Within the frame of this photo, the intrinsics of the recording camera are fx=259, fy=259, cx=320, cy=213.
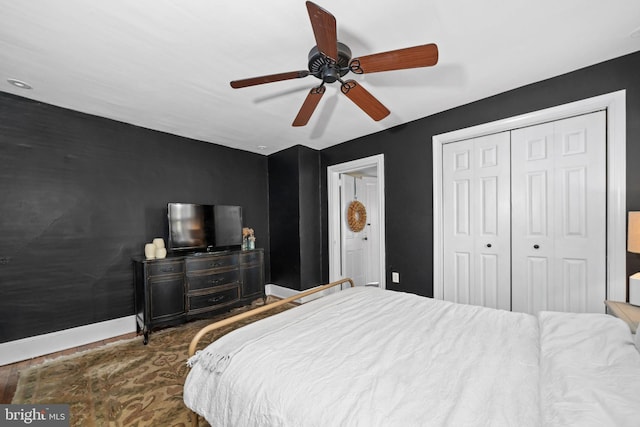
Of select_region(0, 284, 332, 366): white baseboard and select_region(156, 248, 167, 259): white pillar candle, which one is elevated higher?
select_region(156, 248, 167, 259): white pillar candle

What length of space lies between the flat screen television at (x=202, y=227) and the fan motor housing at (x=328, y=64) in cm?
248

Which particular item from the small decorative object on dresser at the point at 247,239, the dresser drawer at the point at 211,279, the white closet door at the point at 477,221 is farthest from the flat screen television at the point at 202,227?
the white closet door at the point at 477,221

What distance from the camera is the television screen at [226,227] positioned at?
11.5 ft

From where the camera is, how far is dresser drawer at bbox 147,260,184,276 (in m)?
2.77

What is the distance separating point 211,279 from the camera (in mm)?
3195

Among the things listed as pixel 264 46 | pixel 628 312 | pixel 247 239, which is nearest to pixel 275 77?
pixel 264 46

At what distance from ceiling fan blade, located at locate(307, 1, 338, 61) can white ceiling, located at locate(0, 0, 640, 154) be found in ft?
1.22

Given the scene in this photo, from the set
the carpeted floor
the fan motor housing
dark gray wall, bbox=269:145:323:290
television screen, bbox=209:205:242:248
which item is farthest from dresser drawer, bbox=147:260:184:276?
the fan motor housing

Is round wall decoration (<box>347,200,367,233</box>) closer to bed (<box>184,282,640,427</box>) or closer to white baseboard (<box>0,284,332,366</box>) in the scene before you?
bed (<box>184,282,640,427</box>)

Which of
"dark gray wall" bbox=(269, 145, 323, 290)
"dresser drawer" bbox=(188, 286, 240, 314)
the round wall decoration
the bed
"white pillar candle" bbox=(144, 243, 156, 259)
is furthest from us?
the round wall decoration

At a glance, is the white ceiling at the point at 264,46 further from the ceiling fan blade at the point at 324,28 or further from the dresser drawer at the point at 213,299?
the dresser drawer at the point at 213,299

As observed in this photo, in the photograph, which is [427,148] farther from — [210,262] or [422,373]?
[210,262]

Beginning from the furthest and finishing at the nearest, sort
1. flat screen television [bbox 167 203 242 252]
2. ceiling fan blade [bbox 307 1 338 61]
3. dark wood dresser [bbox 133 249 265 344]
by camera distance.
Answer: flat screen television [bbox 167 203 242 252] → dark wood dresser [bbox 133 249 265 344] → ceiling fan blade [bbox 307 1 338 61]

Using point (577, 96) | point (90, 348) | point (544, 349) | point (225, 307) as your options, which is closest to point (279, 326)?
point (544, 349)
